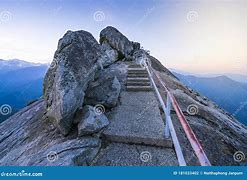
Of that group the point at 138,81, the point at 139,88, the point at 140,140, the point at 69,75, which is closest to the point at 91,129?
the point at 140,140

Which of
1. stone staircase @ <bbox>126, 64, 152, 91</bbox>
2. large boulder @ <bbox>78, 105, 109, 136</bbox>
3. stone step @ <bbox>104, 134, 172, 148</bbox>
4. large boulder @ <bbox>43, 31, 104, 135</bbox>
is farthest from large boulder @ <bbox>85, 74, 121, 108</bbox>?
stone staircase @ <bbox>126, 64, 152, 91</bbox>

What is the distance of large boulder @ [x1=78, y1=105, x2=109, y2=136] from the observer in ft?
18.0

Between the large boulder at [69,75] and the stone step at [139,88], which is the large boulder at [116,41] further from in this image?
the large boulder at [69,75]

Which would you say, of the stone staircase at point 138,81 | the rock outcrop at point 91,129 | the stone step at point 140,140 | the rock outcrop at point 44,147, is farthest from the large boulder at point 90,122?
the stone staircase at point 138,81

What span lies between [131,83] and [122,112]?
366 centimetres

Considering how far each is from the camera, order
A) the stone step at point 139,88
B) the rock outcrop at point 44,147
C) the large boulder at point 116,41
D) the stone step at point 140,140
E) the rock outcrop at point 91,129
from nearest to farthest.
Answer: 1. the rock outcrop at point 44,147
2. the rock outcrop at point 91,129
3. the stone step at point 140,140
4. the stone step at point 139,88
5. the large boulder at point 116,41

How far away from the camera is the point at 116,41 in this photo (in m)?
21.0

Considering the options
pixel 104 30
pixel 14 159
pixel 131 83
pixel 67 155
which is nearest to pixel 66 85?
pixel 67 155

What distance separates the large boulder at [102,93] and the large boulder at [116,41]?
1289 centimetres

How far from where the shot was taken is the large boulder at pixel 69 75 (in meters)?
5.98

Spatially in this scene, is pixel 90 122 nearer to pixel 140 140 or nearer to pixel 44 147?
pixel 140 140

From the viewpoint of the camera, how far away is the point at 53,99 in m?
6.69

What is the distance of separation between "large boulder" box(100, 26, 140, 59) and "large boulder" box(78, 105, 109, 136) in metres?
15.0

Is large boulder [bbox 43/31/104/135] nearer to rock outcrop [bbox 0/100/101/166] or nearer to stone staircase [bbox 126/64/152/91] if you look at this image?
rock outcrop [bbox 0/100/101/166]
